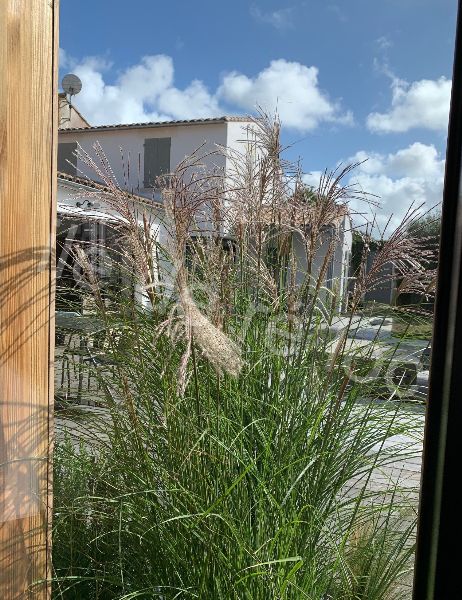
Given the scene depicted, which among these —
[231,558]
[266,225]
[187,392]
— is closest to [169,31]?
[266,225]

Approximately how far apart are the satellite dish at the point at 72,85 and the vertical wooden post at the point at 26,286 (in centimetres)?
47

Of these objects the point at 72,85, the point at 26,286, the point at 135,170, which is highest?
the point at 72,85

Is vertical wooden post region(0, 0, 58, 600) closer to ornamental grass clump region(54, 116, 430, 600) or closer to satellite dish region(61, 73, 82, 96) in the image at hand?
ornamental grass clump region(54, 116, 430, 600)

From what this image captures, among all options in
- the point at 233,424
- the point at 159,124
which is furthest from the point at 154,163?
the point at 159,124

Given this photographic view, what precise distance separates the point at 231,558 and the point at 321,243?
0.66m

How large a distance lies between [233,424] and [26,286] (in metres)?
0.48

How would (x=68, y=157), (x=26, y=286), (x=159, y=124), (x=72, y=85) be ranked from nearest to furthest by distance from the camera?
(x=26, y=286), (x=68, y=157), (x=72, y=85), (x=159, y=124)

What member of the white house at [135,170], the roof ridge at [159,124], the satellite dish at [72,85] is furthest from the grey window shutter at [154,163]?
the satellite dish at [72,85]

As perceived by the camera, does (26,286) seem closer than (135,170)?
Yes

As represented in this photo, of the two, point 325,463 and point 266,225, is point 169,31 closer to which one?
point 266,225

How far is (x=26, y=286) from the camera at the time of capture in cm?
100

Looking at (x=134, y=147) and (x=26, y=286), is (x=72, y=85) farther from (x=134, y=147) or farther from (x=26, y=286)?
(x=26, y=286)

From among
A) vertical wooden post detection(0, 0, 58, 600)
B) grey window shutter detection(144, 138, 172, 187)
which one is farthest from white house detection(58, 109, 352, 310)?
vertical wooden post detection(0, 0, 58, 600)

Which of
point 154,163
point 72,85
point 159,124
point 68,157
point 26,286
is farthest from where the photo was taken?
A: point 159,124
